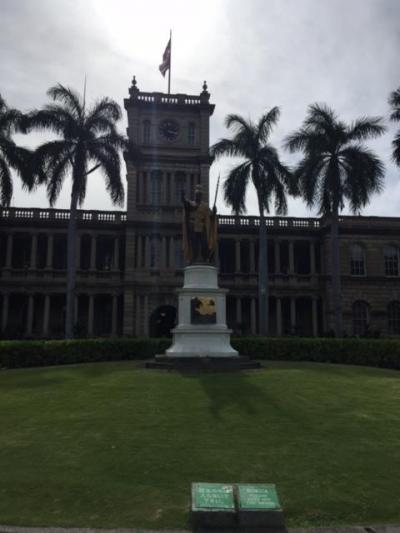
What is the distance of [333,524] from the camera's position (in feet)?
16.7

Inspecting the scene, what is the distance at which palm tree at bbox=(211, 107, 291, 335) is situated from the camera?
28047 millimetres

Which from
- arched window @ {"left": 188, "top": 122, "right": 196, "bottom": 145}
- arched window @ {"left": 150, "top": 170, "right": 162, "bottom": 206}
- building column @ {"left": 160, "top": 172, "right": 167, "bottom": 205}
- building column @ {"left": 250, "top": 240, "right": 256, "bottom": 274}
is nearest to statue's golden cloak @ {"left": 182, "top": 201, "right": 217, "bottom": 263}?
building column @ {"left": 160, "top": 172, "right": 167, "bottom": 205}

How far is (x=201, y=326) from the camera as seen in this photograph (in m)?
16.7

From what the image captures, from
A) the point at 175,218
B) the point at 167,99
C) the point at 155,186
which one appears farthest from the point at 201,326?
the point at 167,99

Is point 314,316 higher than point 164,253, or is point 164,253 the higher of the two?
point 164,253

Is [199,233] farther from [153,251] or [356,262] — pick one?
[356,262]

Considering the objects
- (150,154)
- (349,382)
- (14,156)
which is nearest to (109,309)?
(150,154)

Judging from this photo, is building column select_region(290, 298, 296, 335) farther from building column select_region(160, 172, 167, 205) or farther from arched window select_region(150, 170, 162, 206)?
arched window select_region(150, 170, 162, 206)

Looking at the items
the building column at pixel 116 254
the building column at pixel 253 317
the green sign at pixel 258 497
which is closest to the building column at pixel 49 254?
the building column at pixel 116 254

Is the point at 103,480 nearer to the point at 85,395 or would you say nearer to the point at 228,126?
the point at 85,395

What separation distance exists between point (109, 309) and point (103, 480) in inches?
1315

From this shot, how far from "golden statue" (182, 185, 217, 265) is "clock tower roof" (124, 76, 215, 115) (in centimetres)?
2415

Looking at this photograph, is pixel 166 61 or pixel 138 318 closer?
pixel 138 318

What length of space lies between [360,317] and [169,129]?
21.0m
